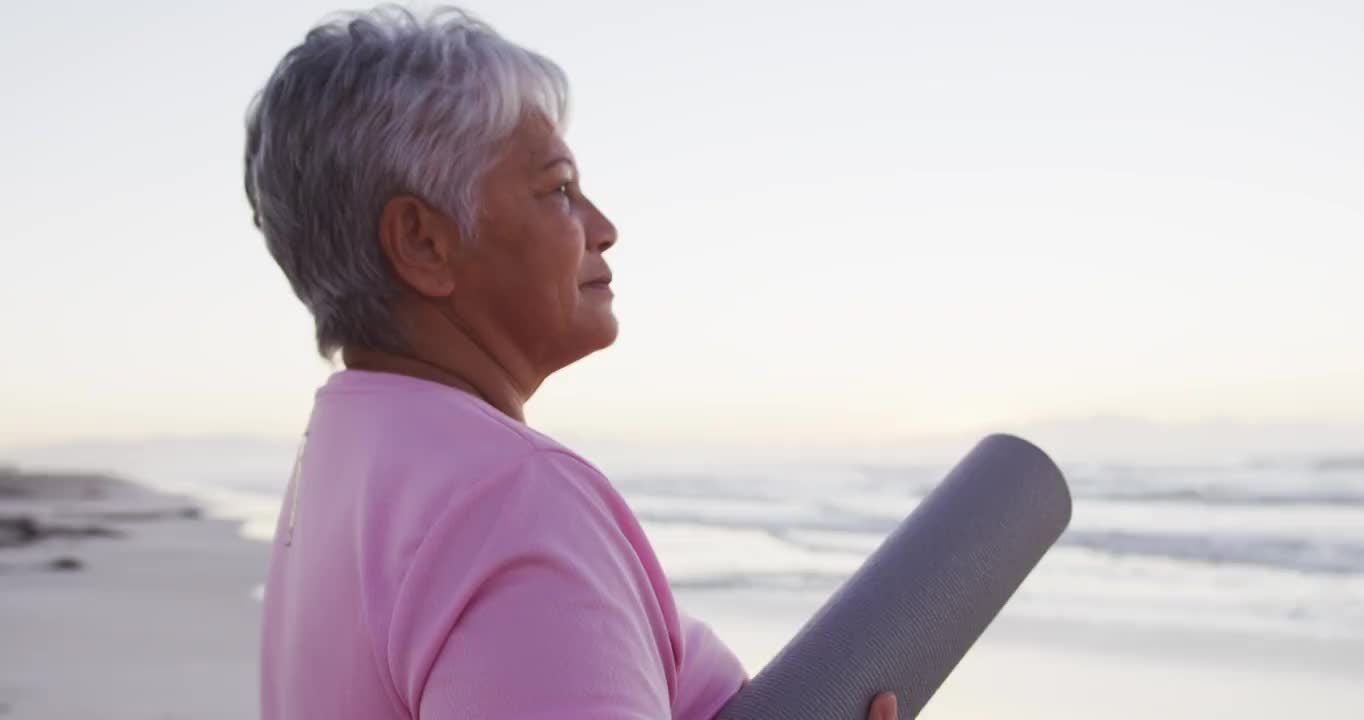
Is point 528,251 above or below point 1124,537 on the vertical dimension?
above

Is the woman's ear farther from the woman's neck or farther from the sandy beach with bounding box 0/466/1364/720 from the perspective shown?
the sandy beach with bounding box 0/466/1364/720

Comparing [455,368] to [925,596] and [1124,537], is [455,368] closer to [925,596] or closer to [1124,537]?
[925,596]

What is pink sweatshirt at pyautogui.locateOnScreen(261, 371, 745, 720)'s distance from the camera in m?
0.83

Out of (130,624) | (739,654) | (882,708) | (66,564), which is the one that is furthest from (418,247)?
(66,564)

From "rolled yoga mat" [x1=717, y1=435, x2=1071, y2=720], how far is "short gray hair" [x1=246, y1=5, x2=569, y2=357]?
0.41 metres

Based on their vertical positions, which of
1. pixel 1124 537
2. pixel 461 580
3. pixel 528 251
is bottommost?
pixel 1124 537

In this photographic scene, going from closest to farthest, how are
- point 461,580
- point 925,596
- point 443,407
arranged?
point 461,580 → point 443,407 → point 925,596

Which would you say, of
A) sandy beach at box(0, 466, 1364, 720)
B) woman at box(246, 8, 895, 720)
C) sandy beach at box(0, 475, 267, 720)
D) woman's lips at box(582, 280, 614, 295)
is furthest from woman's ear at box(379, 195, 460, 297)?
sandy beach at box(0, 475, 267, 720)

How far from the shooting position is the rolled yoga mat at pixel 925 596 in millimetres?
1171

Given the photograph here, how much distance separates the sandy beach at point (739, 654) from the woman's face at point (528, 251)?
3674 mm

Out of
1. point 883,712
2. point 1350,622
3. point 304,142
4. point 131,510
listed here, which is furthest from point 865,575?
point 131,510

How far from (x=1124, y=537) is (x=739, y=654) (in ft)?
18.6

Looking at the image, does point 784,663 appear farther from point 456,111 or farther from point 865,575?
point 456,111

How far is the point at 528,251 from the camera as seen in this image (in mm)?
1090
